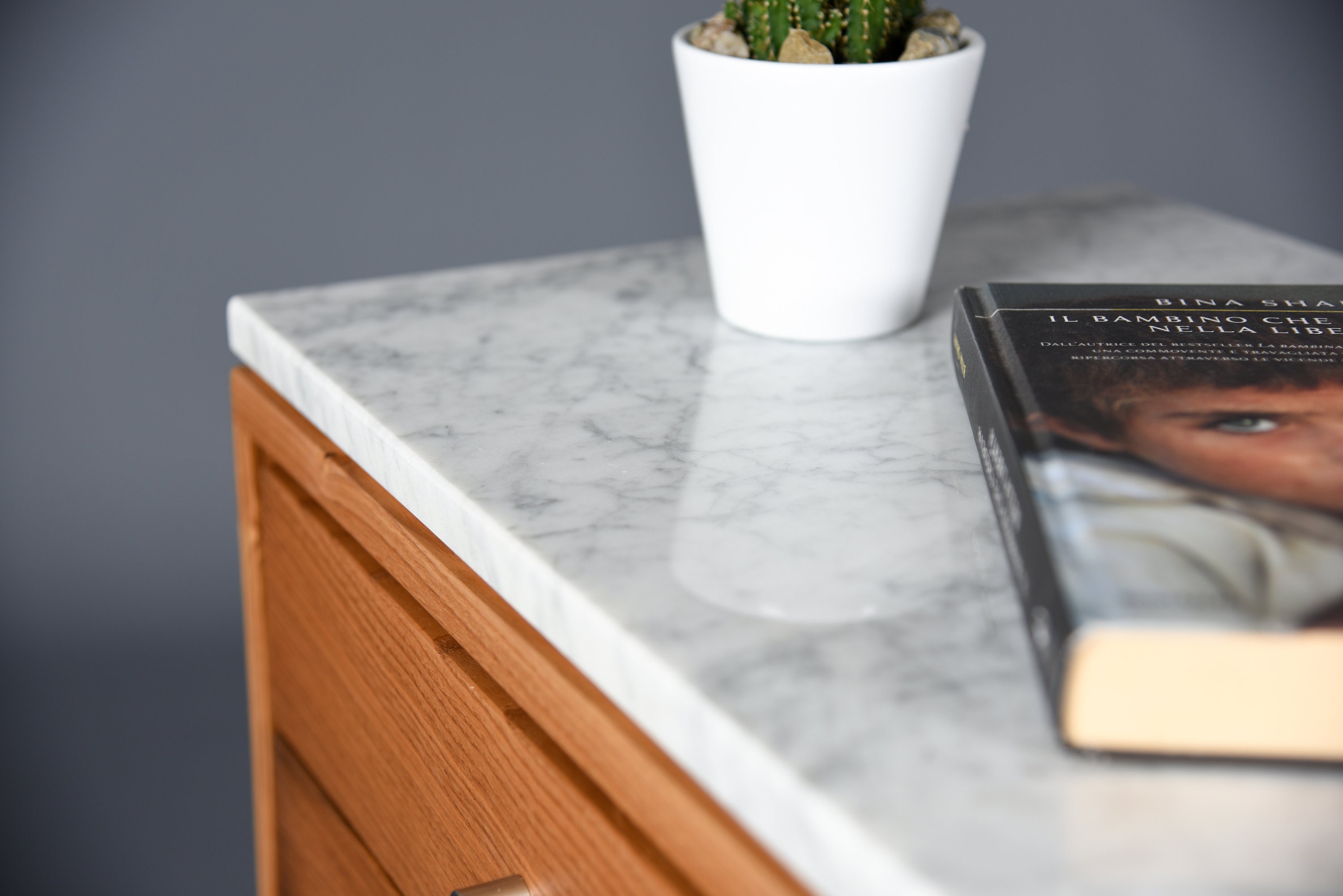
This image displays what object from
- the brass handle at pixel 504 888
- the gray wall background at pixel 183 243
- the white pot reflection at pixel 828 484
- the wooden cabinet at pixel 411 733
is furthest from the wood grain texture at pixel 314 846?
the gray wall background at pixel 183 243

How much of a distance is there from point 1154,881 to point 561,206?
4.96 ft

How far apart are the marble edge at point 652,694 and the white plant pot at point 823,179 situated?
21 cm

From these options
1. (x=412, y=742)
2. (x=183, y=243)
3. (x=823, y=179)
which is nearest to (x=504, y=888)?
(x=412, y=742)

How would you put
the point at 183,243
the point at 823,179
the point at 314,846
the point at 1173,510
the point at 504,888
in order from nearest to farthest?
the point at 1173,510 < the point at 504,888 < the point at 823,179 < the point at 314,846 < the point at 183,243

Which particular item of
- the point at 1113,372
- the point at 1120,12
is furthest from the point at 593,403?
the point at 1120,12

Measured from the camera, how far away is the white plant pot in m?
0.54

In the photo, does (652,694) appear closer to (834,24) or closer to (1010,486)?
(1010,486)

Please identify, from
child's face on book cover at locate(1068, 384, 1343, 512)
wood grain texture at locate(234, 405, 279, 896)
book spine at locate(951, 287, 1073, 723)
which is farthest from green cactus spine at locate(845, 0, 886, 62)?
wood grain texture at locate(234, 405, 279, 896)

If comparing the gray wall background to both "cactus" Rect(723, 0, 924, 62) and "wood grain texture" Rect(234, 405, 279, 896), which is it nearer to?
"wood grain texture" Rect(234, 405, 279, 896)

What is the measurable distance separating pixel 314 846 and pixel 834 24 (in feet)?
1.70

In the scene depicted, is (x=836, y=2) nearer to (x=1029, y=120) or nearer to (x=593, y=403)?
(x=593, y=403)

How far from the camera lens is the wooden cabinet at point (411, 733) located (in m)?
0.37

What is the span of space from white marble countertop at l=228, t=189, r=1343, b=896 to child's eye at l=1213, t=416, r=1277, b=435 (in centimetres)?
8

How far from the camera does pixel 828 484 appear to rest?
1.49 ft
